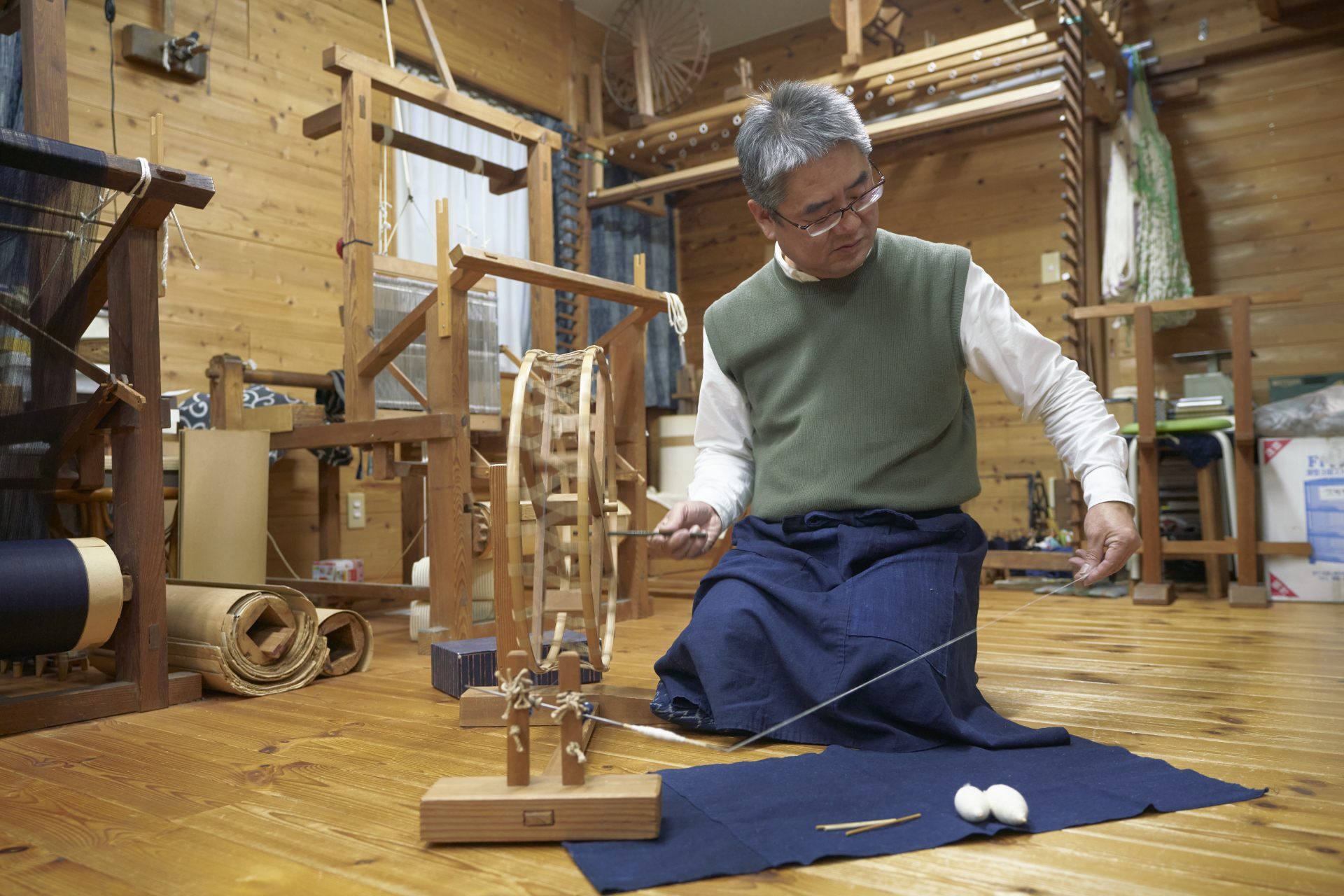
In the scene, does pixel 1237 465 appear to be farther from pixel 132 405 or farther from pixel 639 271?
pixel 132 405

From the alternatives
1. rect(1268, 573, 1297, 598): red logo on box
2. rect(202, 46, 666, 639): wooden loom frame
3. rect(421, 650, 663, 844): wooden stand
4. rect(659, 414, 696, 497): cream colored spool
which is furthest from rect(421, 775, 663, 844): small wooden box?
rect(659, 414, 696, 497): cream colored spool

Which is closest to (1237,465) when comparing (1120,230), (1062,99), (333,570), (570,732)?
(1120,230)

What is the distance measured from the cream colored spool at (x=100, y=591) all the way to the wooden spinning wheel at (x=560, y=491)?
88 cm

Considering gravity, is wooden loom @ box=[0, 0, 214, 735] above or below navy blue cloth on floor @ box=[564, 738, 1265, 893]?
above

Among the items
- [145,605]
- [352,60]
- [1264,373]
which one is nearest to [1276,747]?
[145,605]

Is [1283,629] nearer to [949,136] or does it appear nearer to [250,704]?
[250,704]

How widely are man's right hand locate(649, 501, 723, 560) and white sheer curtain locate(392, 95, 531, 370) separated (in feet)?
10.9

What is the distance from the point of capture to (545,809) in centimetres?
111

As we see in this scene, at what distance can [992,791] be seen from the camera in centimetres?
115

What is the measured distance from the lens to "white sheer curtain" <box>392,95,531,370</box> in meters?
4.76

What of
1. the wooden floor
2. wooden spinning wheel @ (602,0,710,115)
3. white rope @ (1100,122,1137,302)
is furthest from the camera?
wooden spinning wheel @ (602,0,710,115)

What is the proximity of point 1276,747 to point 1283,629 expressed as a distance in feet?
4.77

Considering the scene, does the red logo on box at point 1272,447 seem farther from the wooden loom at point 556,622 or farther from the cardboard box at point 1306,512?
the wooden loom at point 556,622

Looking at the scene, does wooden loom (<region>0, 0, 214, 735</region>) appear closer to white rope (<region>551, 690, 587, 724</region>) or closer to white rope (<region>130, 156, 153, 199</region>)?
white rope (<region>130, 156, 153, 199</region>)
